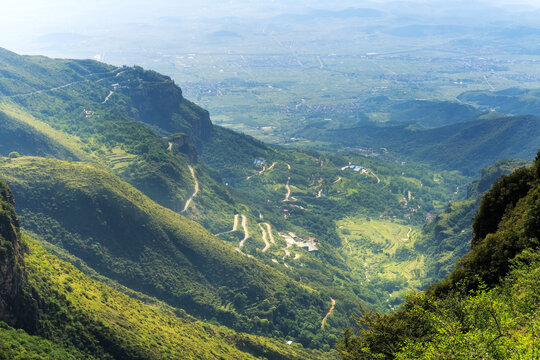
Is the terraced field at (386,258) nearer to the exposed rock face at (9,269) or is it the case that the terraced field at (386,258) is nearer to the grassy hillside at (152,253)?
the grassy hillside at (152,253)

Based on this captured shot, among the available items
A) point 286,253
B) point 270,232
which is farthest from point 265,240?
point 286,253

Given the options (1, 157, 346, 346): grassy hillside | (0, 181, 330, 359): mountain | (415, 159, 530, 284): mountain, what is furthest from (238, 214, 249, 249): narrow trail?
(0, 181, 330, 359): mountain

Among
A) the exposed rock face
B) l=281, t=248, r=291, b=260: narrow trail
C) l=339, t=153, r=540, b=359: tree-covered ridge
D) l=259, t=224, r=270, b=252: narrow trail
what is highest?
l=339, t=153, r=540, b=359: tree-covered ridge

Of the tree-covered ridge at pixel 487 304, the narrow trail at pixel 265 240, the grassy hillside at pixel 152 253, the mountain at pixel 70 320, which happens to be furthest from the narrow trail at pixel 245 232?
the tree-covered ridge at pixel 487 304

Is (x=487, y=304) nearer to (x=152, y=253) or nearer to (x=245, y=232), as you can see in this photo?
(x=152, y=253)

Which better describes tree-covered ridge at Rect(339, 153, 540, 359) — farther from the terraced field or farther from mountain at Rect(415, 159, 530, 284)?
the terraced field

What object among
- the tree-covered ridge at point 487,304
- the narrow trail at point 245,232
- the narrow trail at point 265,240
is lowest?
the narrow trail at point 265,240

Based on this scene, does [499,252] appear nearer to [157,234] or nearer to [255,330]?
[255,330]

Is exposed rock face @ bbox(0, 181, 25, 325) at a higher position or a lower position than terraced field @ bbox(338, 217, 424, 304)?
higher
